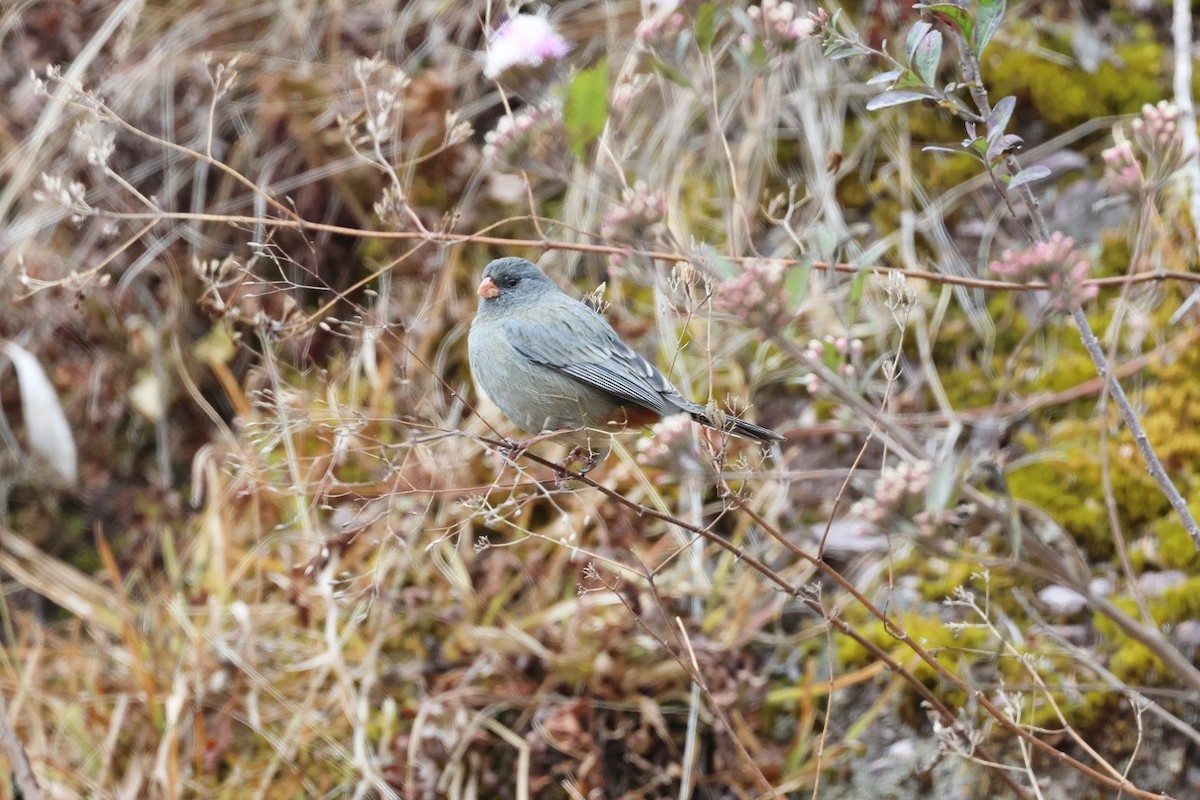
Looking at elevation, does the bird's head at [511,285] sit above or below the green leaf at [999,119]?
below

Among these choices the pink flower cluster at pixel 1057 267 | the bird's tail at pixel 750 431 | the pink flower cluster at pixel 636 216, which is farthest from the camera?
the bird's tail at pixel 750 431

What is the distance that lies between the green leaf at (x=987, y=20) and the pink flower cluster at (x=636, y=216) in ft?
1.92

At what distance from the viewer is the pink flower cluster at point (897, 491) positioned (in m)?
1.55

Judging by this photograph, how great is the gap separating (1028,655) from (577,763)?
4.39ft

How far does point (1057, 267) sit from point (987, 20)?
495 millimetres

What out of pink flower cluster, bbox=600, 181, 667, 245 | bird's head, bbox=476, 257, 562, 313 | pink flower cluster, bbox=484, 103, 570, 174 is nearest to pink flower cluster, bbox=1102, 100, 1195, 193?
pink flower cluster, bbox=600, 181, 667, 245

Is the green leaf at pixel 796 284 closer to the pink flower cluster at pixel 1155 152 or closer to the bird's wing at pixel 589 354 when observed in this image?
the pink flower cluster at pixel 1155 152

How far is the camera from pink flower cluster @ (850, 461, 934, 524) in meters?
1.55

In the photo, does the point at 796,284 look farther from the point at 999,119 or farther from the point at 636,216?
the point at 999,119

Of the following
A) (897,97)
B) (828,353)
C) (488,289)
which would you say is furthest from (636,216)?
(488,289)

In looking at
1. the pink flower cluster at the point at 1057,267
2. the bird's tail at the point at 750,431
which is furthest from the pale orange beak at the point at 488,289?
the pink flower cluster at the point at 1057,267

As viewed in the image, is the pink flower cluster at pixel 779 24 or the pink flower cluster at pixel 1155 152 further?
the pink flower cluster at pixel 779 24

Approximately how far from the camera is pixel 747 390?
3.79 m

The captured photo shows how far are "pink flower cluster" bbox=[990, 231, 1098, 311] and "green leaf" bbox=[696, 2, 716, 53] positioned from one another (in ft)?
2.10
